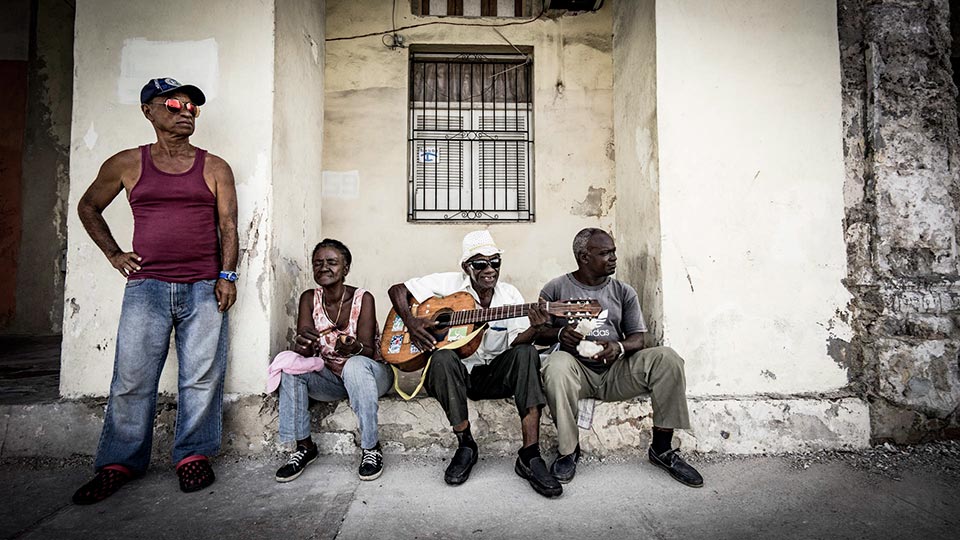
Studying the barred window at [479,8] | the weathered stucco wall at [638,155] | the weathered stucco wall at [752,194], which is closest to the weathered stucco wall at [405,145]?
the barred window at [479,8]

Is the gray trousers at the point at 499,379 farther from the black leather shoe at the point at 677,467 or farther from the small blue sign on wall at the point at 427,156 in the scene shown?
the small blue sign on wall at the point at 427,156

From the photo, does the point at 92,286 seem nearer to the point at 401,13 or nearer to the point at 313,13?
the point at 313,13

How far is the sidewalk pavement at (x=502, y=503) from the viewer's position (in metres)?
2.25

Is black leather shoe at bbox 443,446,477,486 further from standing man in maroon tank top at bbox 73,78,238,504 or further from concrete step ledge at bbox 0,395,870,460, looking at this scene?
standing man in maroon tank top at bbox 73,78,238,504

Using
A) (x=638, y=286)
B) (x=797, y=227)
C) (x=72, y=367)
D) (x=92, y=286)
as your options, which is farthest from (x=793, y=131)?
(x=72, y=367)

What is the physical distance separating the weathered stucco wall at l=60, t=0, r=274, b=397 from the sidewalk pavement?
688mm

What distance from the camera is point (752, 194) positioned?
3342 millimetres

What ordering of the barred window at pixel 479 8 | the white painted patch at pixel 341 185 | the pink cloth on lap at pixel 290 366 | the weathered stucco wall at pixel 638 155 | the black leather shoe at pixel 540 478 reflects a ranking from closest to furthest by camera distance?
1. the black leather shoe at pixel 540 478
2. the pink cloth on lap at pixel 290 366
3. the weathered stucco wall at pixel 638 155
4. the white painted patch at pixel 341 185
5. the barred window at pixel 479 8

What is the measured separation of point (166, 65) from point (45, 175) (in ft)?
15.1

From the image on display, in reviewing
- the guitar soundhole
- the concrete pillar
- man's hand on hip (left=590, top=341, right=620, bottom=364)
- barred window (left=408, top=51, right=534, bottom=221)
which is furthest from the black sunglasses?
barred window (left=408, top=51, right=534, bottom=221)

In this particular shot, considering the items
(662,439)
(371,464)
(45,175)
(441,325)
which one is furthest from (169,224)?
(45,175)

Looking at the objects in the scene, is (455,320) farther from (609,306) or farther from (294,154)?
(294,154)

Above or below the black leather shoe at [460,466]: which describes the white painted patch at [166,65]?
above

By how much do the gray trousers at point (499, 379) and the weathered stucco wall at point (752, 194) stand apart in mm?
1013
